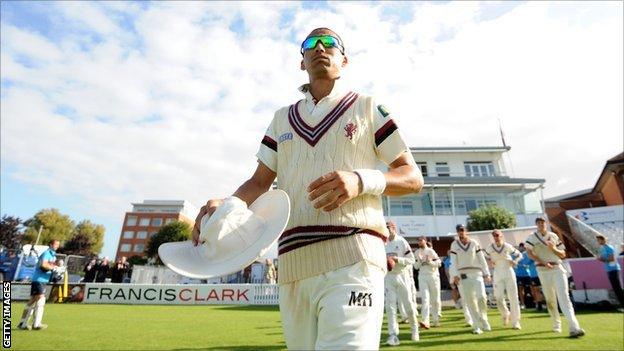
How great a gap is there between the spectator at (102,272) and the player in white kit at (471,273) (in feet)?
76.8

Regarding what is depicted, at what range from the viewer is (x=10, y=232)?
45.2 m

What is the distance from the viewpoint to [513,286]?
1109cm

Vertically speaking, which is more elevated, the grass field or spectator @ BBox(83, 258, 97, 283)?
spectator @ BBox(83, 258, 97, 283)

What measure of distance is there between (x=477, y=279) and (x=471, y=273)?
0.69ft

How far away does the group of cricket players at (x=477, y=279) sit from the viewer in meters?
9.15

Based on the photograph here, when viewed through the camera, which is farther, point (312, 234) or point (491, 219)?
point (491, 219)

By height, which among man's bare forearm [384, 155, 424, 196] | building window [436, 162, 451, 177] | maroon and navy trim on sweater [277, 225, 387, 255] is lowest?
maroon and navy trim on sweater [277, 225, 387, 255]

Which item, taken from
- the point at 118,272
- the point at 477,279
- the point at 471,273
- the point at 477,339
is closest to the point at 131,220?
the point at 118,272

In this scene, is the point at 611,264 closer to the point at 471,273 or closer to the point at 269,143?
the point at 471,273

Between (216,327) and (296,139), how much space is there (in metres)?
9.71

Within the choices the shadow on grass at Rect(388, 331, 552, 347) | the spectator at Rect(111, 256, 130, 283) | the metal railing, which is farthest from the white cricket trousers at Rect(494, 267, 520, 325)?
the spectator at Rect(111, 256, 130, 283)

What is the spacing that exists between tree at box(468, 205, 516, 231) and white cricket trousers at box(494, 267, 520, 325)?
79.5 feet

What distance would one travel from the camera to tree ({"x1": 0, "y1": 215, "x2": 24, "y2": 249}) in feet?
146

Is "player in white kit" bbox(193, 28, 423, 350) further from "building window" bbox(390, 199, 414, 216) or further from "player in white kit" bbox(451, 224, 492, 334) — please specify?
"building window" bbox(390, 199, 414, 216)
